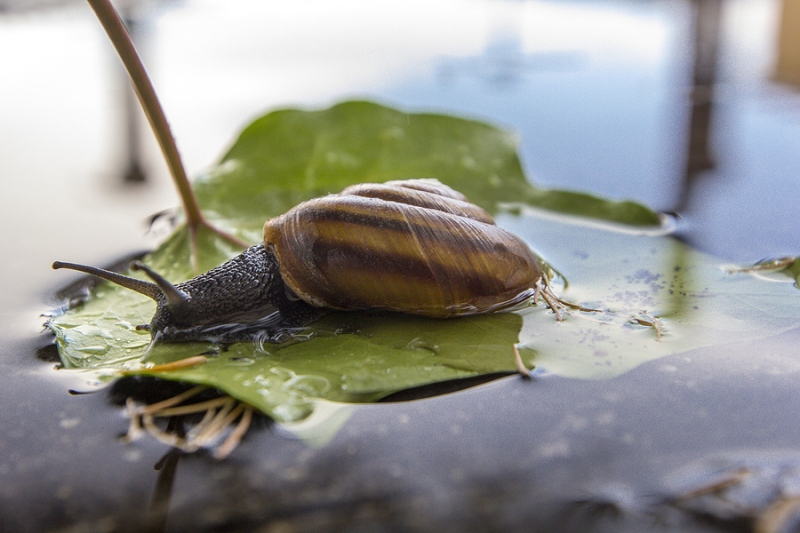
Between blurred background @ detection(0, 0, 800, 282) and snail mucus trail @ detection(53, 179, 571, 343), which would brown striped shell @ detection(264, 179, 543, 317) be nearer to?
snail mucus trail @ detection(53, 179, 571, 343)

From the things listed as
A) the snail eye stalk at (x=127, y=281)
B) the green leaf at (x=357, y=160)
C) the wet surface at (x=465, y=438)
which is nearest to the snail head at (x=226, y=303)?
the snail eye stalk at (x=127, y=281)

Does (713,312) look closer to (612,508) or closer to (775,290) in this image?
(775,290)

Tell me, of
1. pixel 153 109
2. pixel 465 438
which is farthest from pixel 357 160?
pixel 465 438

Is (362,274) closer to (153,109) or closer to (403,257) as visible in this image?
(403,257)

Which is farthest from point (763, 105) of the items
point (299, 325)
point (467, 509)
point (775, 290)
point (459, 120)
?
point (467, 509)

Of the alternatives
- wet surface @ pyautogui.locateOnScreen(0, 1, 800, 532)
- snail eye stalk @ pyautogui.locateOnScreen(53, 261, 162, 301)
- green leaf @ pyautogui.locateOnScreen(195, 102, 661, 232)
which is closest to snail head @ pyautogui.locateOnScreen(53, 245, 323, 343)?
snail eye stalk @ pyautogui.locateOnScreen(53, 261, 162, 301)

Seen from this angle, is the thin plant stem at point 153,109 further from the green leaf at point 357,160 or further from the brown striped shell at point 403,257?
the brown striped shell at point 403,257

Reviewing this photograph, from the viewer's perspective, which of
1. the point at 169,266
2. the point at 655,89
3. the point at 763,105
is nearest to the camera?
the point at 169,266
